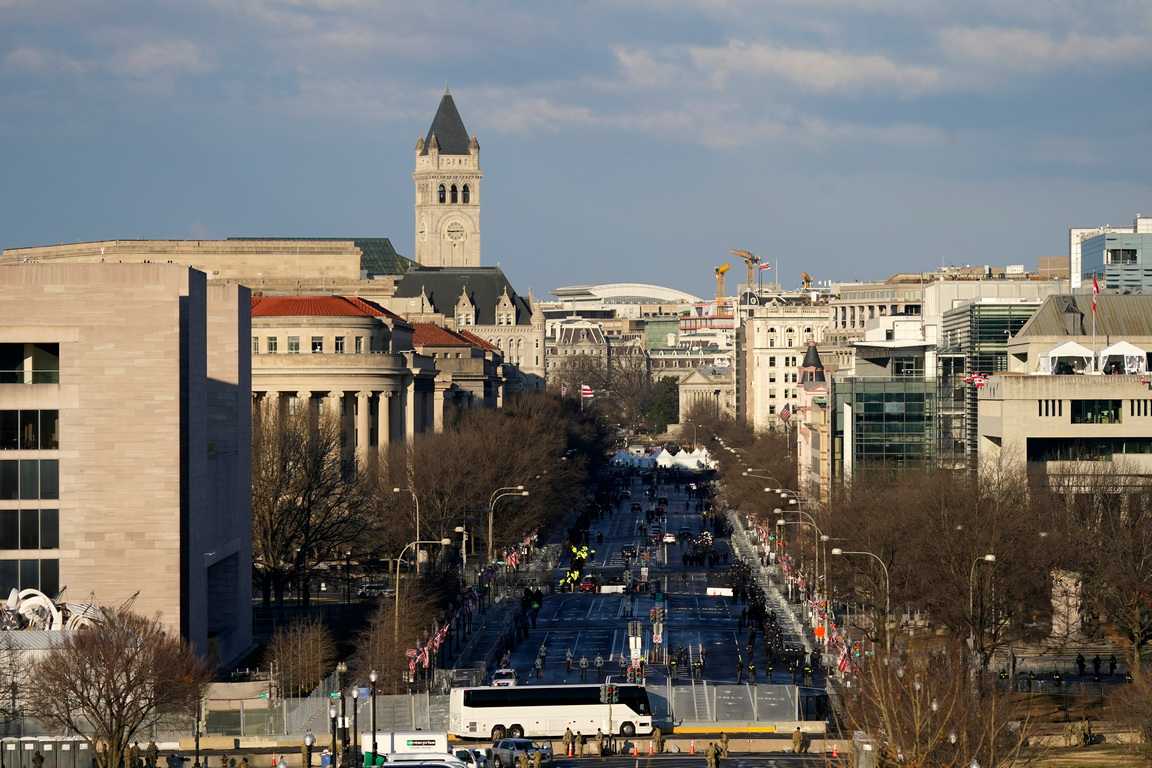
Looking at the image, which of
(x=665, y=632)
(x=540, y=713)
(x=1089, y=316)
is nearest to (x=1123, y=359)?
(x=1089, y=316)

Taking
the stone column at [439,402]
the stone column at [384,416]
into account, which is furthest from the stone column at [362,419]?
the stone column at [439,402]

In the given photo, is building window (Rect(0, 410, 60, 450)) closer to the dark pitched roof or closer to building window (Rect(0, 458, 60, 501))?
building window (Rect(0, 458, 60, 501))

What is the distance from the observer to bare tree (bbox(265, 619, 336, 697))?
70.4 metres

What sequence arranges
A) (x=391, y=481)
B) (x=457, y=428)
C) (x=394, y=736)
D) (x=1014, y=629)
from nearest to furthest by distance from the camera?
1. (x=394, y=736)
2. (x=1014, y=629)
3. (x=391, y=481)
4. (x=457, y=428)

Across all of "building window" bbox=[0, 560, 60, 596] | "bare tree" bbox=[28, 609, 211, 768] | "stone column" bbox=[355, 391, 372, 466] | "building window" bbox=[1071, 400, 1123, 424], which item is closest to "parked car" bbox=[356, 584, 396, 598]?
"building window" bbox=[0, 560, 60, 596]

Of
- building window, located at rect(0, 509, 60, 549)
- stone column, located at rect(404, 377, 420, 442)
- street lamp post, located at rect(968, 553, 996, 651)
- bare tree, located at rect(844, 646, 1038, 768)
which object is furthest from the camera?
stone column, located at rect(404, 377, 420, 442)

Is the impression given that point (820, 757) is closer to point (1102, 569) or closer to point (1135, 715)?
point (1135, 715)

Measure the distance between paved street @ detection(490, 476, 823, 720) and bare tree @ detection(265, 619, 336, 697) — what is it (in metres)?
9.77

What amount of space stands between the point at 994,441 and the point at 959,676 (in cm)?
5291

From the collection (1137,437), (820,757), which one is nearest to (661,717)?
(820,757)

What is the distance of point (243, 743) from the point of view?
63188 mm

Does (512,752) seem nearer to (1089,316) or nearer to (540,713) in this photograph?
(540,713)

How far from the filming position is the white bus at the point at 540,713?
65.1 meters

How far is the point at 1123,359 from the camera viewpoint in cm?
9912
